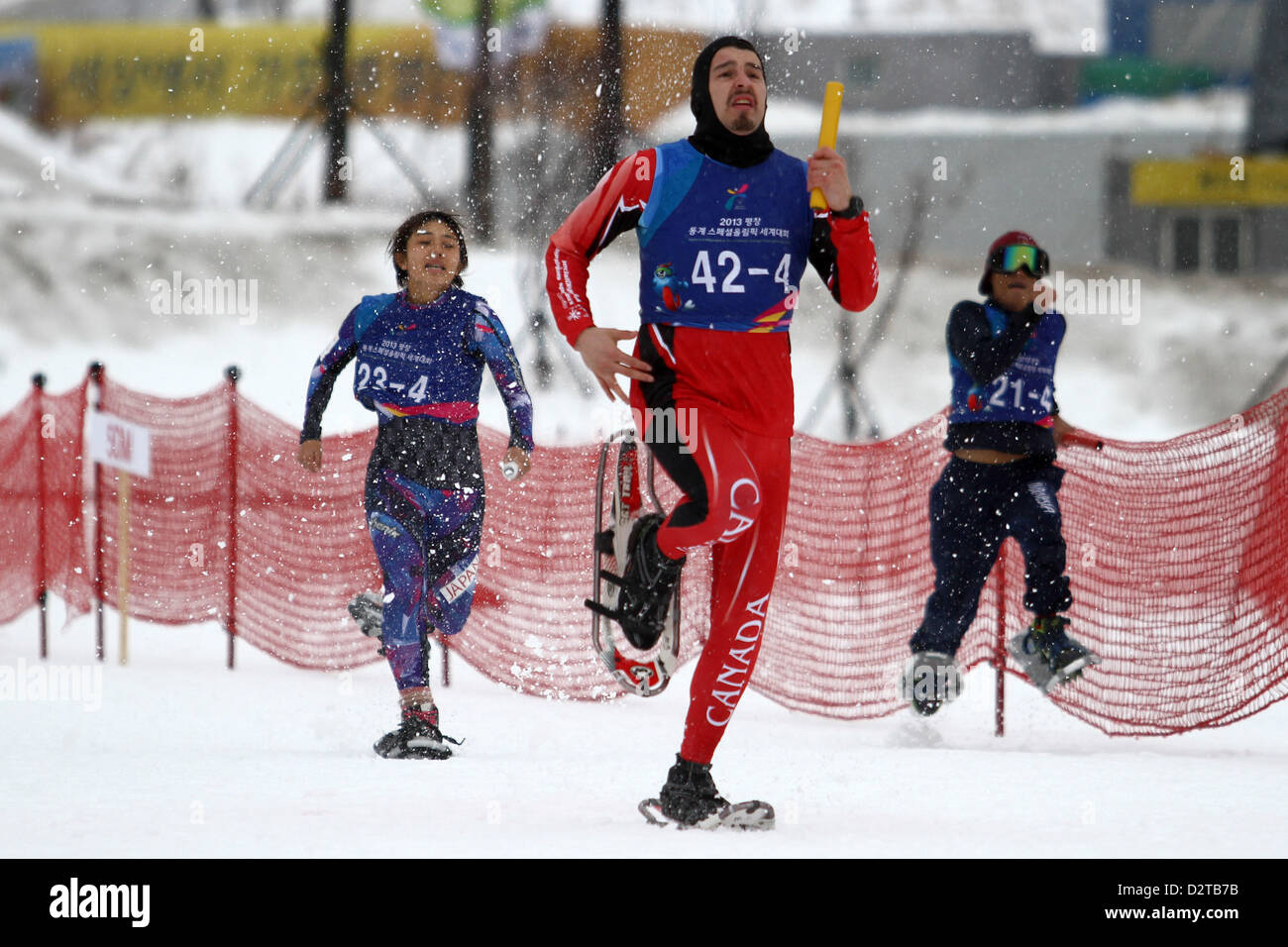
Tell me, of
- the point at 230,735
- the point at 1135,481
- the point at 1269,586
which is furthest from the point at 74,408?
the point at 1269,586

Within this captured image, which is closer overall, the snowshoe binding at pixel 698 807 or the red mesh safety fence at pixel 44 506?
the snowshoe binding at pixel 698 807

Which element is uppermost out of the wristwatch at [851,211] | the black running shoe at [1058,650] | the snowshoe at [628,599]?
the wristwatch at [851,211]

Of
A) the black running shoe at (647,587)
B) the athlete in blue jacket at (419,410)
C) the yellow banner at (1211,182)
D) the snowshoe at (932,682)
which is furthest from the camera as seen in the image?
the yellow banner at (1211,182)

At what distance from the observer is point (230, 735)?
226 inches

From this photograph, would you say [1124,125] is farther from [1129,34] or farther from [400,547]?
[400,547]

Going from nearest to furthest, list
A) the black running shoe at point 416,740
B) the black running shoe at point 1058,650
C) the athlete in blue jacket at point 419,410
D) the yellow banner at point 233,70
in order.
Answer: the black running shoe at point 416,740 < the athlete in blue jacket at point 419,410 < the black running shoe at point 1058,650 < the yellow banner at point 233,70

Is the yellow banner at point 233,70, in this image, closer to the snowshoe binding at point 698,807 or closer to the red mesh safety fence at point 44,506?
the red mesh safety fence at point 44,506

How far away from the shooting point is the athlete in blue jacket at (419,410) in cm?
546
